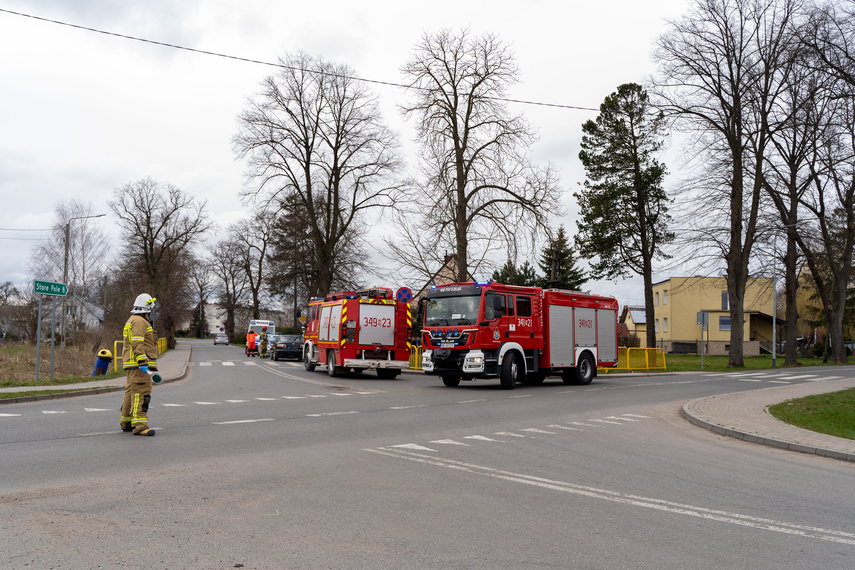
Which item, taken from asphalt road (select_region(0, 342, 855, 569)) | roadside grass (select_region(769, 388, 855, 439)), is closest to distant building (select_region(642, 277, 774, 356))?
roadside grass (select_region(769, 388, 855, 439))

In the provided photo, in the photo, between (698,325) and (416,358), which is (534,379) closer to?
(416,358)

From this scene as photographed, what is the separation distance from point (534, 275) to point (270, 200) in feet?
75.3

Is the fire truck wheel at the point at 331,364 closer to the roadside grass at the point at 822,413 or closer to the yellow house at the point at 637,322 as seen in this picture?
the roadside grass at the point at 822,413

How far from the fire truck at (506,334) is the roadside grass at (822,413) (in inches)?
279

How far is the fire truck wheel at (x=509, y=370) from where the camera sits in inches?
762

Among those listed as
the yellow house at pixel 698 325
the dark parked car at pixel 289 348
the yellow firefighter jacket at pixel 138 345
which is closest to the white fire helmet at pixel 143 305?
the yellow firefighter jacket at pixel 138 345

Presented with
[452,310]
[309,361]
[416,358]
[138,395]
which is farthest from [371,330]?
[138,395]

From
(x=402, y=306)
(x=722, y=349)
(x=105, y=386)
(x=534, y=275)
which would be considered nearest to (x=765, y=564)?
(x=105, y=386)

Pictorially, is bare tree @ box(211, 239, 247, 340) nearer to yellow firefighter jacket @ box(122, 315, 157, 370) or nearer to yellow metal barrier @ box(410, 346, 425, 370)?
yellow metal barrier @ box(410, 346, 425, 370)

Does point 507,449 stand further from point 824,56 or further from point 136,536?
point 824,56

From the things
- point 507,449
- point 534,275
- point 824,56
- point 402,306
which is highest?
point 824,56

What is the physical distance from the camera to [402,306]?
24828 millimetres

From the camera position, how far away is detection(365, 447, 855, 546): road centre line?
5.42 meters

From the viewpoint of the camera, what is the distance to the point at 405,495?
631 centimetres
